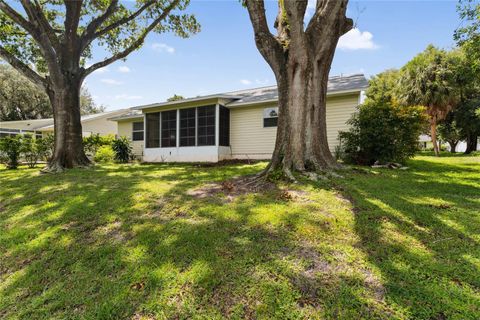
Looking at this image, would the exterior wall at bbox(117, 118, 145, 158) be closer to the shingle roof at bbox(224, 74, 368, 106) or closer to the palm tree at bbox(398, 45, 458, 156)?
the shingle roof at bbox(224, 74, 368, 106)

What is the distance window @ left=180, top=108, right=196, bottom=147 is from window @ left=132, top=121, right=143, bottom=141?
441 centimetres

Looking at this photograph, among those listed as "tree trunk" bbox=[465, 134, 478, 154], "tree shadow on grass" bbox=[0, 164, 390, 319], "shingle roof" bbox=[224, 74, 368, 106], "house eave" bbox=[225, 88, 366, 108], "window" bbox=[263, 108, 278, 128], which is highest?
"shingle roof" bbox=[224, 74, 368, 106]

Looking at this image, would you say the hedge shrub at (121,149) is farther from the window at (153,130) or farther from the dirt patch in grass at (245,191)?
the dirt patch in grass at (245,191)

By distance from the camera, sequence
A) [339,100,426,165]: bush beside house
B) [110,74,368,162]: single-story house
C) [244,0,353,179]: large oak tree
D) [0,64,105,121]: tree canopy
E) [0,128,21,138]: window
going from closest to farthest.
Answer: [244,0,353,179]: large oak tree → [339,100,426,165]: bush beside house → [110,74,368,162]: single-story house → [0,128,21,138]: window → [0,64,105,121]: tree canopy

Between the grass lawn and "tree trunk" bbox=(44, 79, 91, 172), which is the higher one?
"tree trunk" bbox=(44, 79, 91, 172)

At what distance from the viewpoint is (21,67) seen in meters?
9.61

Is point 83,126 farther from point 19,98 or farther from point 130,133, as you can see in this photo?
point 19,98

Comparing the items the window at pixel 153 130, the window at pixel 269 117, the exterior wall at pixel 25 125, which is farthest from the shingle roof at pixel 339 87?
the exterior wall at pixel 25 125

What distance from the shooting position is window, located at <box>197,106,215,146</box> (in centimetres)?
1222

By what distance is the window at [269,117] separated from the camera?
39.0ft

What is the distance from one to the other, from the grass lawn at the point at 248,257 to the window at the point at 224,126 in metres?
8.04

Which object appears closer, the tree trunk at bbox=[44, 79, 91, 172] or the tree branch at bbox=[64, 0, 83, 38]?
the tree trunk at bbox=[44, 79, 91, 172]

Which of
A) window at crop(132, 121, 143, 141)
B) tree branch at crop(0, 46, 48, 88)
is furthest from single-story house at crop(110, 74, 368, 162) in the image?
tree branch at crop(0, 46, 48, 88)

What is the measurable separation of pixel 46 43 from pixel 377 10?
456 inches
